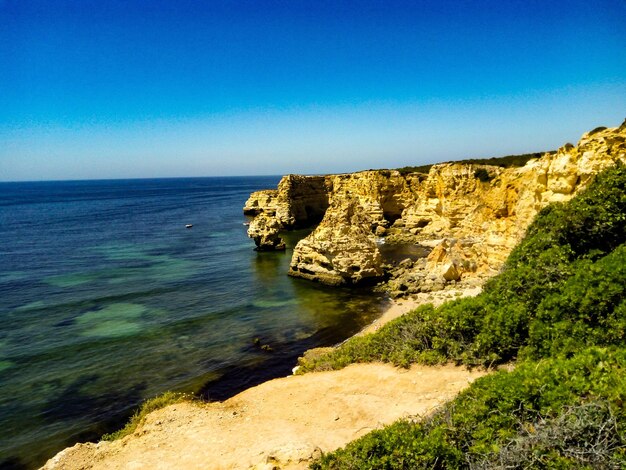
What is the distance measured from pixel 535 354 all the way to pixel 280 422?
8.00 meters

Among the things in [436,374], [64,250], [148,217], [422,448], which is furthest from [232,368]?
[148,217]

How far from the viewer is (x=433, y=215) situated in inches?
2185

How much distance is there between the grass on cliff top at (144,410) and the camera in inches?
558

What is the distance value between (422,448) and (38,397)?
19.4 metres

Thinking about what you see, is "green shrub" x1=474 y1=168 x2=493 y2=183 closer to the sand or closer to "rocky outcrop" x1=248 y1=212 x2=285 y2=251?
→ "rocky outcrop" x1=248 y1=212 x2=285 y2=251

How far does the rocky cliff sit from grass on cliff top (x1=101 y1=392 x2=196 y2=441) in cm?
2018

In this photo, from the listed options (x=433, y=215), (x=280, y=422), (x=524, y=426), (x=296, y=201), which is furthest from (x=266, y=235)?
(x=524, y=426)

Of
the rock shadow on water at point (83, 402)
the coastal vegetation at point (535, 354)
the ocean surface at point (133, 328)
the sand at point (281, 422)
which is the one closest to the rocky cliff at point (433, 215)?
the ocean surface at point (133, 328)

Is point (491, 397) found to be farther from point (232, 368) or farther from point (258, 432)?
point (232, 368)

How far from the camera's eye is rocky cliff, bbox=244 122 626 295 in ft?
68.3

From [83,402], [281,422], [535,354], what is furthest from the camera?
[83,402]

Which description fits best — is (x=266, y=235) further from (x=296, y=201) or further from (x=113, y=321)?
(x=296, y=201)

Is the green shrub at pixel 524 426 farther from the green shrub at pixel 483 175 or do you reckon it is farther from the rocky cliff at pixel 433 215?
the green shrub at pixel 483 175

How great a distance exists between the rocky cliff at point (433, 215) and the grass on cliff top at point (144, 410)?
66.2 ft
